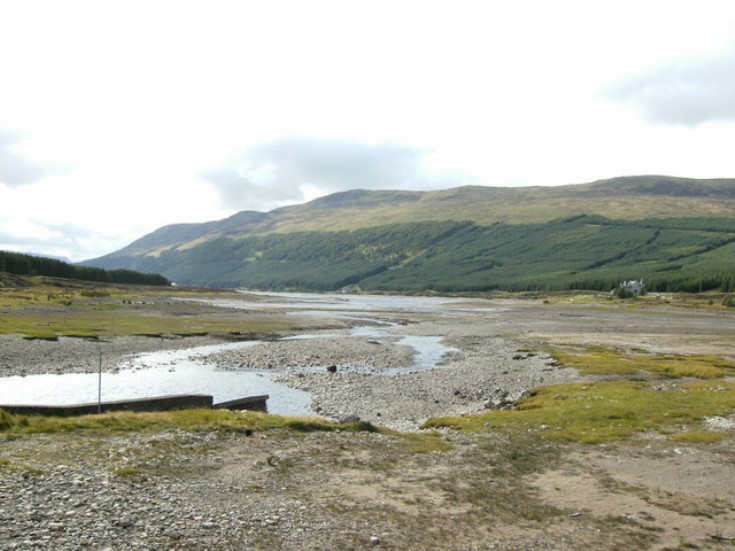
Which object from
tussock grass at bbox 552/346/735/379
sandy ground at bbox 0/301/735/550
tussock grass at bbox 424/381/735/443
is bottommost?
tussock grass at bbox 552/346/735/379

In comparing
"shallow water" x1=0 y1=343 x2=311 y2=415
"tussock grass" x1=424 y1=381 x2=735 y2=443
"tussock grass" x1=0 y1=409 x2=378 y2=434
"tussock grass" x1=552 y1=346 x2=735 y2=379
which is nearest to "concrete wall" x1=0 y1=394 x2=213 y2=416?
"tussock grass" x1=0 y1=409 x2=378 y2=434

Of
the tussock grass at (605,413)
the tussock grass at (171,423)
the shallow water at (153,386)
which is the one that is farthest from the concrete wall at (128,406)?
the tussock grass at (605,413)

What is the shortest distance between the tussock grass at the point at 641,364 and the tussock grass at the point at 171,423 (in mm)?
30310

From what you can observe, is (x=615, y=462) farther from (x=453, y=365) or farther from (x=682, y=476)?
(x=453, y=365)

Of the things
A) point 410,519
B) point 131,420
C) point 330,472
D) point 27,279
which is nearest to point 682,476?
point 410,519

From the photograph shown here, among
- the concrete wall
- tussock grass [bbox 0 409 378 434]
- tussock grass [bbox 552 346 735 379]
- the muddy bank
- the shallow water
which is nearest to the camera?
tussock grass [bbox 0 409 378 434]

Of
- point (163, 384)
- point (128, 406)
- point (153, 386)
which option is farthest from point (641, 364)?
point (128, 406)

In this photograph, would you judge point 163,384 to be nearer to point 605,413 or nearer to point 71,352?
point 71,352

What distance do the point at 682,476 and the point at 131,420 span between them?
70.4ft

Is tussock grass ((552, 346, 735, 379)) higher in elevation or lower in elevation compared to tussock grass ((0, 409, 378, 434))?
lower

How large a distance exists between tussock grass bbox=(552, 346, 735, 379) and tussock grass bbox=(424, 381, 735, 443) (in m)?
9.17

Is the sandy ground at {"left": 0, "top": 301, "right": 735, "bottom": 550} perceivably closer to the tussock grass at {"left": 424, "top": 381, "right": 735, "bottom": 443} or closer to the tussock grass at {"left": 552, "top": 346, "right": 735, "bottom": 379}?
the tussock grass at {"left": 424, "top": 381, "right": 735, "bottom": 443}

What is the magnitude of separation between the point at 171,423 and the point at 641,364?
43.6 meters

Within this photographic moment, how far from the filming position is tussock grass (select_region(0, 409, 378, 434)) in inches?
863
